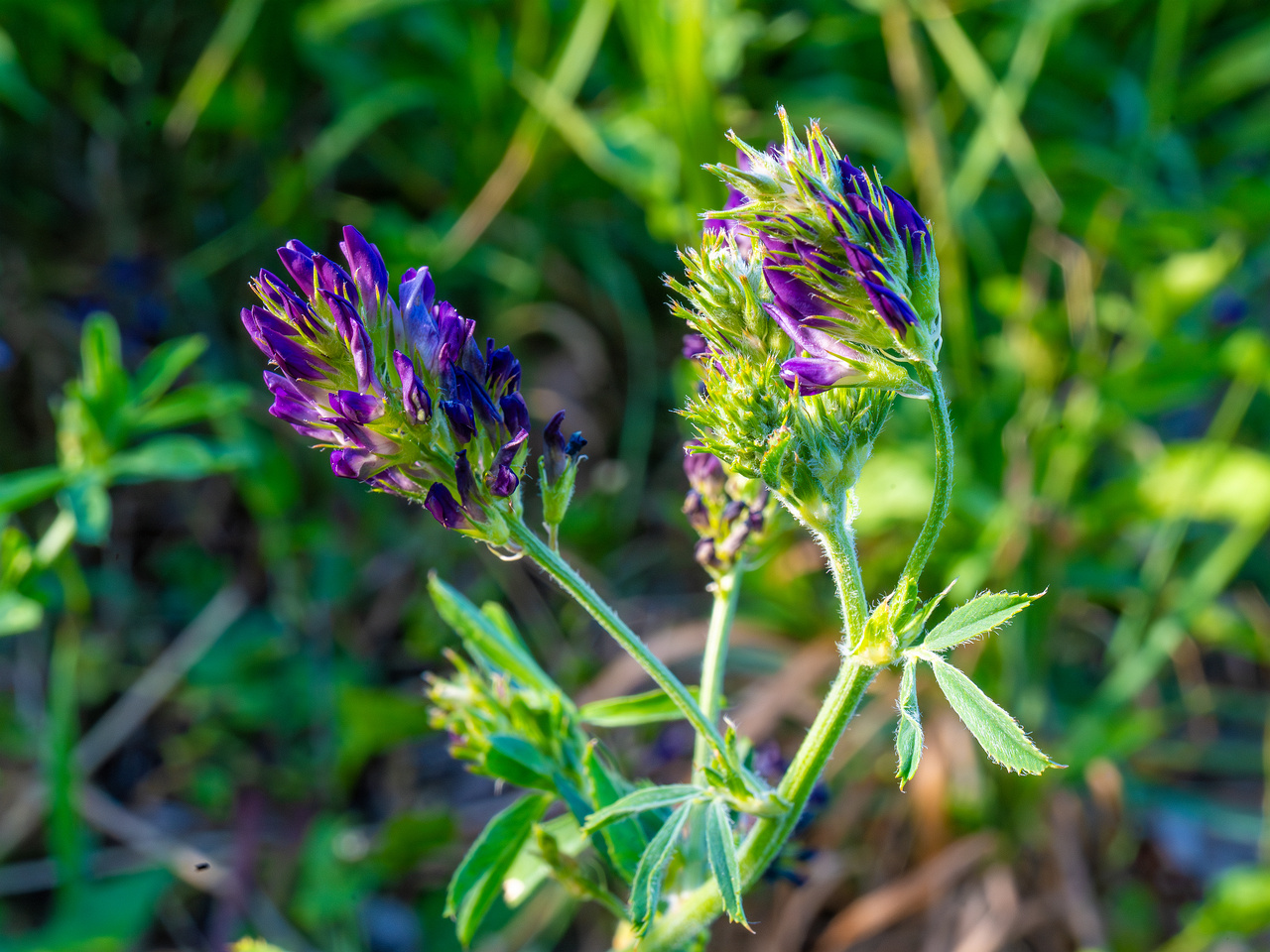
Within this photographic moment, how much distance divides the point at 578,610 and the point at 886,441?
116 centimetres

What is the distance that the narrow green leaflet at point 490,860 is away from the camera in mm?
1438

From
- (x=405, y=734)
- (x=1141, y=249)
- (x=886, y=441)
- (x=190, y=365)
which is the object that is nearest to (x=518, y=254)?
(x=190, y=365)

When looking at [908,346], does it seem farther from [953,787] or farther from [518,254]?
[518,254]

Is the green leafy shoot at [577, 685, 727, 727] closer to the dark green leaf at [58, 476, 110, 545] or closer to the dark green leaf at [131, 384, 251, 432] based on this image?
the dark green leaf at [58, 476, 110, 545]

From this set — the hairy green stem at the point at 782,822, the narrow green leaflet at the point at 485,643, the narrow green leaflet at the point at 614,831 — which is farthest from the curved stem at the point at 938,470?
the narrow green leaflet at the point at 485,643

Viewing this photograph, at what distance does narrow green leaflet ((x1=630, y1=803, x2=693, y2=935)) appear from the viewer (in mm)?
1150

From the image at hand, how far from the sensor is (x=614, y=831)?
1.39 metres

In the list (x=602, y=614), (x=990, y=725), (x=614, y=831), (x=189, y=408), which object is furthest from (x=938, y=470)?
(x=189, y=408)

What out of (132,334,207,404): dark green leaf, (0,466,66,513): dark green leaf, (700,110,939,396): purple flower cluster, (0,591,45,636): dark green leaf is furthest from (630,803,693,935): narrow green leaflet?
(132,334,207,404): dark green leaf

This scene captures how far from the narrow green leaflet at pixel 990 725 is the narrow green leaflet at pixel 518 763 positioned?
1.93 feet

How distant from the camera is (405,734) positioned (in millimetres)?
3109

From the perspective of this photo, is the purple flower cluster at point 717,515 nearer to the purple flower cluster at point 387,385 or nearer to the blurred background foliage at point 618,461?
the purple flower cluster at point 387,385

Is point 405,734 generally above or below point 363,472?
above

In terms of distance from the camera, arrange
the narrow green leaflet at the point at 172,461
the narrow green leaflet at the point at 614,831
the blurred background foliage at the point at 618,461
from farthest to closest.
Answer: the blurred background foliage at the point at 618,461, the narrow green leaflet at the point at 172,461, the narrow green leaflet at the point at 614,831
